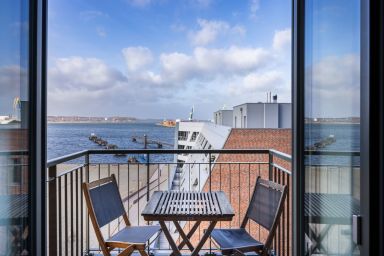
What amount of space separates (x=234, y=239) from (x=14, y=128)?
1944 mm

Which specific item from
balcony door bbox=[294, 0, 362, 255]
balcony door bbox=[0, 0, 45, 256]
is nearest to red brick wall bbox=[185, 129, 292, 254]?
balcony door bbox=[294, 0, 362, 255]

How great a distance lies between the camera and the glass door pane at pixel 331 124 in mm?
1018

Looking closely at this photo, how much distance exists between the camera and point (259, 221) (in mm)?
2646

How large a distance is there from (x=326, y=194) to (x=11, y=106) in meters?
1.42

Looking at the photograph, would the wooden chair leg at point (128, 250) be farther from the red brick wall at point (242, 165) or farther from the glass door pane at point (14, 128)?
the red brick wall at point (242, 165)

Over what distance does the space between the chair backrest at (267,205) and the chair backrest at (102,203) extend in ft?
4.08

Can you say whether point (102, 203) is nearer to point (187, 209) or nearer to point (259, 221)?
point (187, 209)

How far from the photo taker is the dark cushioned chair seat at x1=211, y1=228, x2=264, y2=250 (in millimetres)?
2346

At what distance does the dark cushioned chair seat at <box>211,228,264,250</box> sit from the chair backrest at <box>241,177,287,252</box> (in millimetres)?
110

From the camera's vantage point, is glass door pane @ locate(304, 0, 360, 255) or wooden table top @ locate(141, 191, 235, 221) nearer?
glass door pane @ locate(304, 0, 360, 255)

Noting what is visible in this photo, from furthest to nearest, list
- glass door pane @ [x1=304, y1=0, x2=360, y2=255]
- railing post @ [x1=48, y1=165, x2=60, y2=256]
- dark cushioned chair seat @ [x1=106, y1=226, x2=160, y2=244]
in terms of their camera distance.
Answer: dark cushioned chair seat @ [x1=106, y1=226, x2=160, y2=244] < railing post @ [x1=48, y1=165, x2=60, y2=256] < glass door pane @ [x1=304, y1=0, x2=360, y2=255]

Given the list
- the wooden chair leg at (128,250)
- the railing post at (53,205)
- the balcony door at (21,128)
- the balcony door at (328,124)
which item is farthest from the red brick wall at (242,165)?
the balcony door at (21,128)

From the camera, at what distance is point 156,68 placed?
12.0 m

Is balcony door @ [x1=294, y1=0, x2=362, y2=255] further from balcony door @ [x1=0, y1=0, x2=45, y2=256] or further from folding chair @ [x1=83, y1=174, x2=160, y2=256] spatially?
folding chair @ [x1=83, y1=174, x2=160, y2=256]
